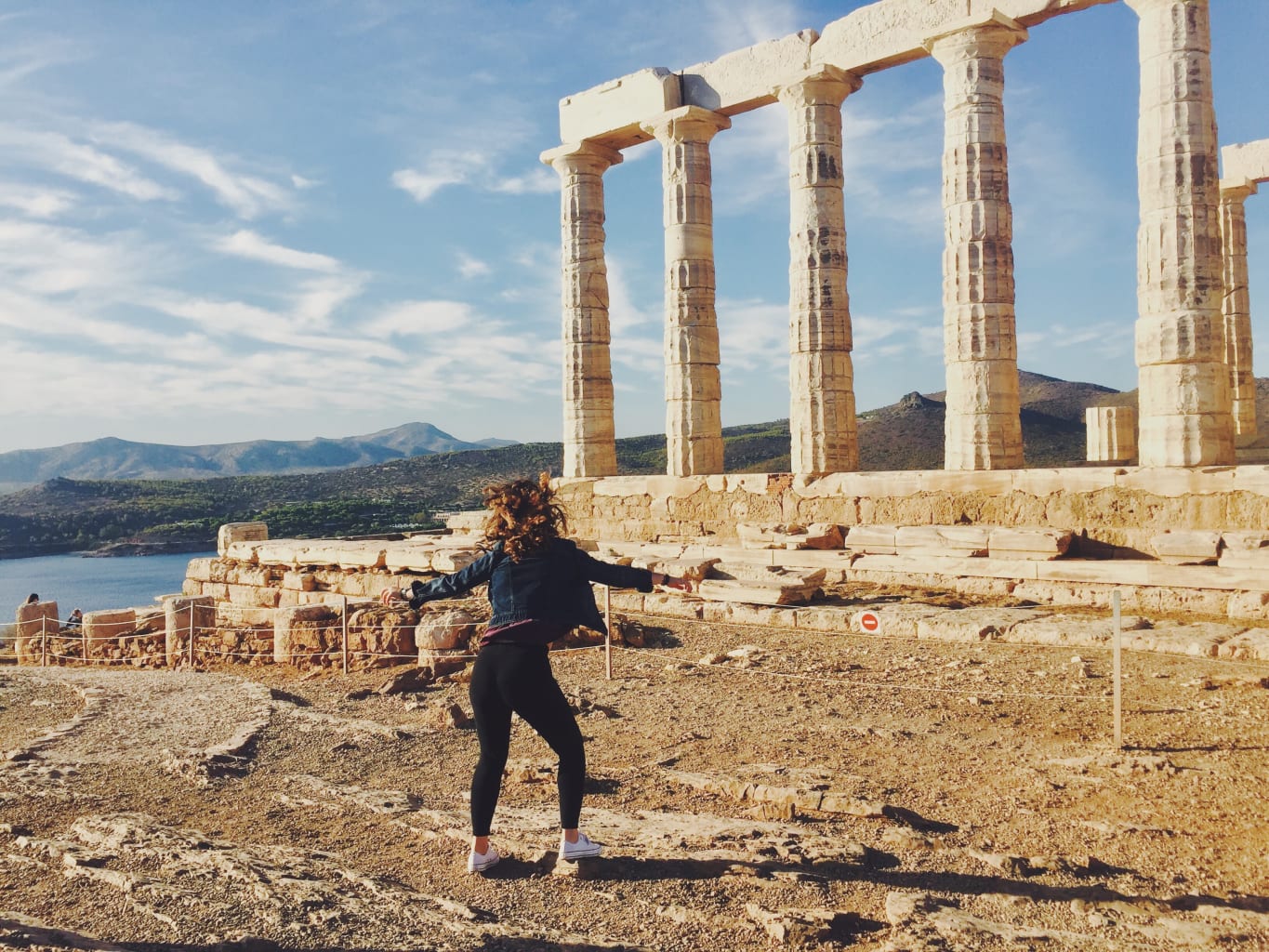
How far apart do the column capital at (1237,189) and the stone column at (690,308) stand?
12.2m

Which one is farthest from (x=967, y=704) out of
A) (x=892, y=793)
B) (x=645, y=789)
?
(x=645, y=789)

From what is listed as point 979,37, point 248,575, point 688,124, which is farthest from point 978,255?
point 248,575

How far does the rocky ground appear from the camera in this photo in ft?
12.8

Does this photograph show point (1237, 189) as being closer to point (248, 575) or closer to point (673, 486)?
point (673, 486)

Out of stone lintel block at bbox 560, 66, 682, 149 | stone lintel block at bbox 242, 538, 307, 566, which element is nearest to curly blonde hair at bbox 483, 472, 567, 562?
stone lintel block at bbox 242, 538, 307, 566

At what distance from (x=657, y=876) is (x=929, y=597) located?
9533mm

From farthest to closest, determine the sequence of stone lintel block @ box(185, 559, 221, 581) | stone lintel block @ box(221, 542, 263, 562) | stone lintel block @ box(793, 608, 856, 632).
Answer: stone lintel block @ box(185, 559, 221, 581)
stone lintel block @ box(221, 542, 263, 562)
stone lintel block @ box(793, 608, 856, 632)

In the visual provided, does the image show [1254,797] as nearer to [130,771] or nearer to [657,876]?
[657,876]

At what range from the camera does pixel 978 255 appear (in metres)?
15.8

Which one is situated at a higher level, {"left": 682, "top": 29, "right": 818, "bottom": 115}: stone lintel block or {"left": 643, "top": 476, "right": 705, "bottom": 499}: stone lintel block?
{"left": 682, "top": 29, "right": 818, "bottom": 115}: stone lintel block

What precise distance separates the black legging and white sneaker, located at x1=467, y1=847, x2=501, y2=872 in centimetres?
9

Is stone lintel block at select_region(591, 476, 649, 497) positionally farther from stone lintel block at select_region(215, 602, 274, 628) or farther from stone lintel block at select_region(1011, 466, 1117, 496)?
stone lintel block at select_region(1011, 466, 1117, 496)

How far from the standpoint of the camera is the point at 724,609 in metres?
12.7

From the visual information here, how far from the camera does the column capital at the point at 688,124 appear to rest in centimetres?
1880
